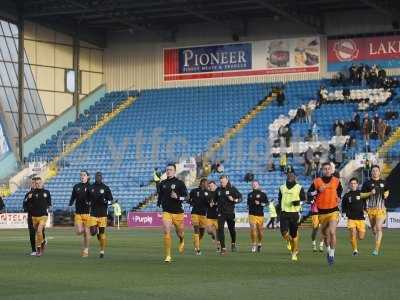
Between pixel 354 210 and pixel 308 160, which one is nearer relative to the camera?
pixel 354 210

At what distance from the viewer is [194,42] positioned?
62844 millimetres

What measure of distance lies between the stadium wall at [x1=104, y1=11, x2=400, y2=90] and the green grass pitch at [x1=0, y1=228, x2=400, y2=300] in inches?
1275

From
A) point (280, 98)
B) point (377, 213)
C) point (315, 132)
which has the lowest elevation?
point (377, 213)

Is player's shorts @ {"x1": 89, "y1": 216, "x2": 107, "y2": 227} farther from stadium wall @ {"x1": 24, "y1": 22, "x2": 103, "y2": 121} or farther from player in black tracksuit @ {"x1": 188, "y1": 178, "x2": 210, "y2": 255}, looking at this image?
stadium wall @ {"x1": 24, "y1": 22, "x2": 103, "y2": 121}

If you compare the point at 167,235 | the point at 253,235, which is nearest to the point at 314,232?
the point at 253,235

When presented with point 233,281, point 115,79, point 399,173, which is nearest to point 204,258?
point 233,281

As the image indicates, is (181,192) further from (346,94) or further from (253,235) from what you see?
(346,94)

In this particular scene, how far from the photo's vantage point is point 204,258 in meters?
23.6

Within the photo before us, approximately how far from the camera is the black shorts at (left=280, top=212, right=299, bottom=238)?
23.1 metres

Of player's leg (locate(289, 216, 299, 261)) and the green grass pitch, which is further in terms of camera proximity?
player's leg (locate(289, 216, 299, 261))

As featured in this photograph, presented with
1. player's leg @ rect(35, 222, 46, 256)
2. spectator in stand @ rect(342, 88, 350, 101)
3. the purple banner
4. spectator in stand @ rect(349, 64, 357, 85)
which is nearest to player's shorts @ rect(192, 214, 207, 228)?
player's leg @ rect(35, 222, 46, 256)

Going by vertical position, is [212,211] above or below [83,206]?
below

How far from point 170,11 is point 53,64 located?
8570 millimetres

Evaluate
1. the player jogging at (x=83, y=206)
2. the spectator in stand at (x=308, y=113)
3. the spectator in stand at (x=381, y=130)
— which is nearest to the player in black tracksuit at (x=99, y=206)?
the player jogging at (x=83, y=206)
